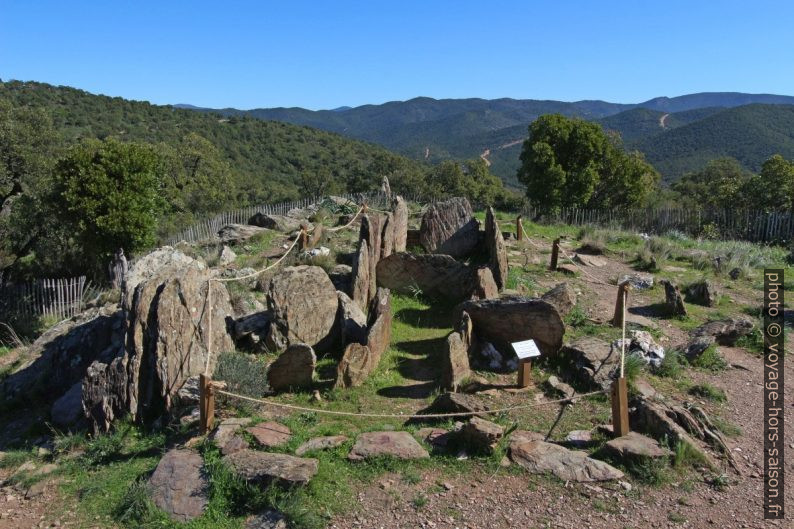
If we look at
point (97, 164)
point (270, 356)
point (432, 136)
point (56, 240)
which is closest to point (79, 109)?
point (56, 240)

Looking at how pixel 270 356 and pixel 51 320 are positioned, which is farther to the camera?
pixel 51 320

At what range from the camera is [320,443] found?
657 cm

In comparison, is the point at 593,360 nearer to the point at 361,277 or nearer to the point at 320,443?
the point at 320,443

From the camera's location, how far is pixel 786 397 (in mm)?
8117

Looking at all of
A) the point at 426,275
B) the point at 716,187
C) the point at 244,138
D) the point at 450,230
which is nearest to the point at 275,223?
the point at 450,230

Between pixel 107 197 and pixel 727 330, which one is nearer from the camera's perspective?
pixel 727 330

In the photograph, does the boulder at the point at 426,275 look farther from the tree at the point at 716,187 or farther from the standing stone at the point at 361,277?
the tree at the point at 716,187

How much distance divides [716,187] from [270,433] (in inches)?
1490

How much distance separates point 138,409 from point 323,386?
97.7 inches

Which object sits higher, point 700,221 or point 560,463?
point 700,221

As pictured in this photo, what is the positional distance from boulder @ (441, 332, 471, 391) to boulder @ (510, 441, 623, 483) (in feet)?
5.85

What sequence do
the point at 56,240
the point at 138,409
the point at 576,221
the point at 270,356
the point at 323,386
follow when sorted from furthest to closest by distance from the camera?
the point at 576,221, the point at 56,240, the point at 270,356, the point at 323,386, the point at 138,409

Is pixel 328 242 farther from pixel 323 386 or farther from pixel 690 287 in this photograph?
pixel 690 287

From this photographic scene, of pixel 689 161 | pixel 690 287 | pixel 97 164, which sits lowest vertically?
pixel 690 287
